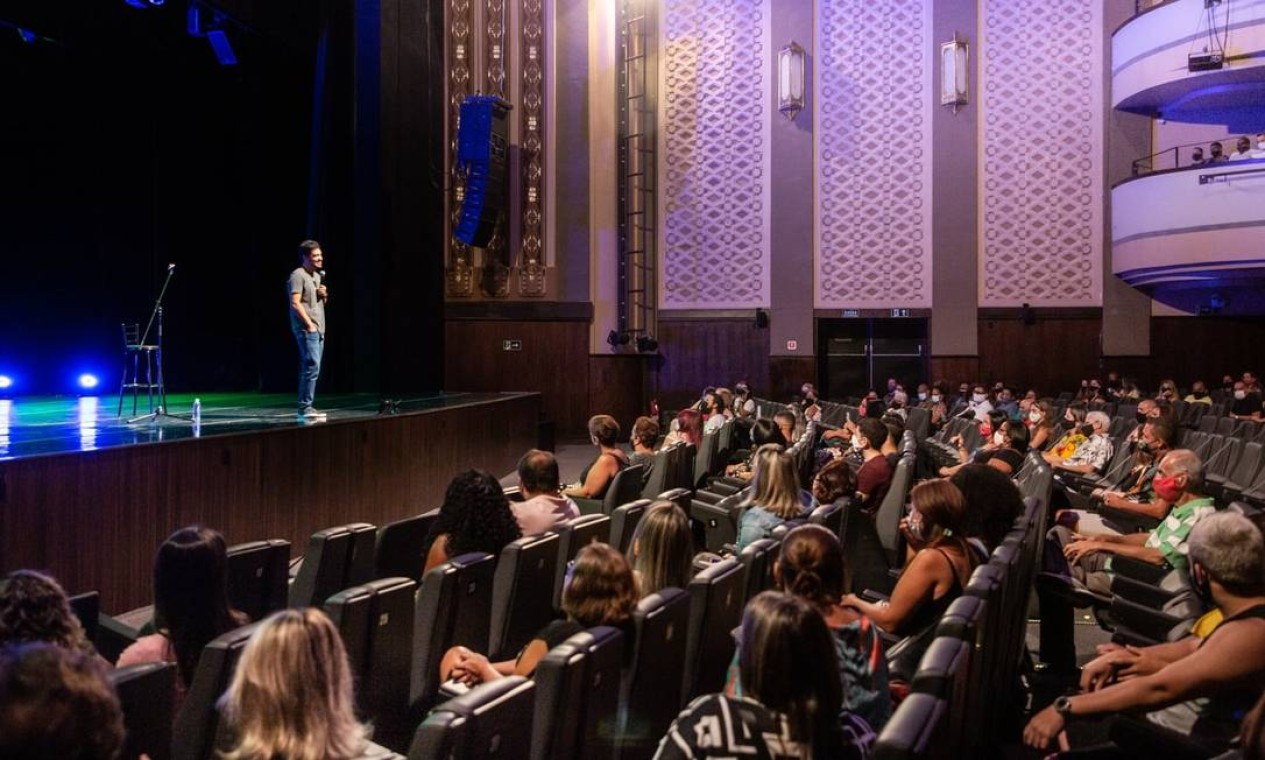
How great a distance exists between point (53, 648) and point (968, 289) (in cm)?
1657

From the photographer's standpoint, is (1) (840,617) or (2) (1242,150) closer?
(1) (840,617)

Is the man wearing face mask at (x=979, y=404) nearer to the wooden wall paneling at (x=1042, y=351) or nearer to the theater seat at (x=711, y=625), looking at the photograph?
the wooden wall paneling at (x=1042, y=351)

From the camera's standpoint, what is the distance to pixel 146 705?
6.54ft

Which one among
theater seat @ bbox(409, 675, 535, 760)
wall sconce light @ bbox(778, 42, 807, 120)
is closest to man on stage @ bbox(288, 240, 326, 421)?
theater seat @ bbox(409, 675, 535, 760)

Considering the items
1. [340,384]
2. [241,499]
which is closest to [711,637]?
[241,499]

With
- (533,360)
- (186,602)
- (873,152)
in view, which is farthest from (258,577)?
(873,152)

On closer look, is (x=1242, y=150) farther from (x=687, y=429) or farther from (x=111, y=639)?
(x=111, y=639)

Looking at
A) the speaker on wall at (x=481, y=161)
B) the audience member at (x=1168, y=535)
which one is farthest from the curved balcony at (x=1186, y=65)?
the audience member at (x=1168, y=535)

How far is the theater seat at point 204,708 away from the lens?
213 cm

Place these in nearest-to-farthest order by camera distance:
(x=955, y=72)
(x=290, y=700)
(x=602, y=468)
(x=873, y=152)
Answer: (x=290, y=700) < (x=602, y=468) < (x=955, y=72) < (x=873, y=152)

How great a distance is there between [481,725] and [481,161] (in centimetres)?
1379

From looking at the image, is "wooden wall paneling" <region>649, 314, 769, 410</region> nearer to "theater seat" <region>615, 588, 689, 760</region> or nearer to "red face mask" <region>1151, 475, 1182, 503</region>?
"red face mask" <region>1151, 475, 1182, 503</region>

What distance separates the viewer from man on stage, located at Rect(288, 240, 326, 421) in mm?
7391

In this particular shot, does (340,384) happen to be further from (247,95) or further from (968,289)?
(968,289)
